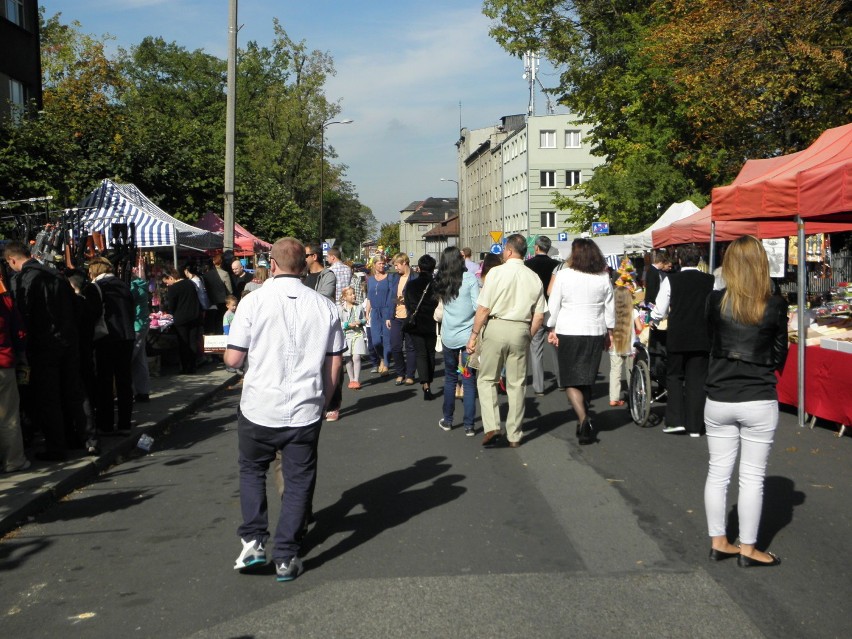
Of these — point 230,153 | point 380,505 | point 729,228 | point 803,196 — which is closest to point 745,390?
point 380,505

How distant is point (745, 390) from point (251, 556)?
9.28 feet

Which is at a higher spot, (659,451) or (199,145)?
(199,145)

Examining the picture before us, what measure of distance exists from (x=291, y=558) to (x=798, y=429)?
6.42m

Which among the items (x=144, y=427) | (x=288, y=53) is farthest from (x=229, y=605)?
(x=288, y=53)

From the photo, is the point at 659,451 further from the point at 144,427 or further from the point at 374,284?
the point at 374,284

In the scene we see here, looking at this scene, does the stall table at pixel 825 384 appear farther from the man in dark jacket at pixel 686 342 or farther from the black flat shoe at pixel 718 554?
the black flat shoe at pixel 718 554

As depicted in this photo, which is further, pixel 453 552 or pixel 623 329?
pixel 623 329

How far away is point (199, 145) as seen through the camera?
26641 millimetres

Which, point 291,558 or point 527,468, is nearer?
point 291,558

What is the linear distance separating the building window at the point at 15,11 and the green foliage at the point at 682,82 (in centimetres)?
1435

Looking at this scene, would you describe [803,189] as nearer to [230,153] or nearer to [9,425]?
[9,425]

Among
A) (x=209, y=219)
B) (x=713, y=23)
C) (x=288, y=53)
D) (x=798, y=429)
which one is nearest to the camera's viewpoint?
(x=798, y=429)

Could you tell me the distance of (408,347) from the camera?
13445 mm

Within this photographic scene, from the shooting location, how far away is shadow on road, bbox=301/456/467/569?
5832 millimetres
